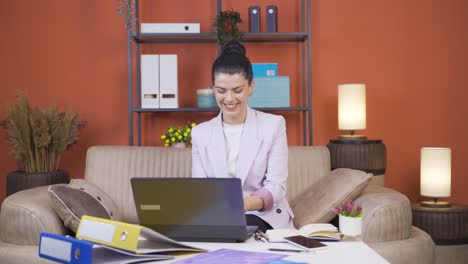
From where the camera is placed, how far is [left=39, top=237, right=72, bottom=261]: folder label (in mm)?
1421

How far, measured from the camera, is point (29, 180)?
3631 millimetres

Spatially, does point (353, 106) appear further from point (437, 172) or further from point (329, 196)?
point (329, 196)

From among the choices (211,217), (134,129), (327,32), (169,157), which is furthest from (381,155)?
(211,217)

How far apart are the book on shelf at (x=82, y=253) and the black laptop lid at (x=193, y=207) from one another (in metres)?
0.23

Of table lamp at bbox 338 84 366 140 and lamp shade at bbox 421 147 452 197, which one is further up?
table lamp at bbox 338 84 366 140

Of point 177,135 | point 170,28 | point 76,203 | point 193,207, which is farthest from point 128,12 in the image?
point 193,207

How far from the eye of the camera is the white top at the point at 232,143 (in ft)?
8.42

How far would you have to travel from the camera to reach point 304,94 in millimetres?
4277

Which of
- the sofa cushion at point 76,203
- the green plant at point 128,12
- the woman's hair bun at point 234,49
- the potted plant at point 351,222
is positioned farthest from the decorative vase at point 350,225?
the green plant at point 128,12

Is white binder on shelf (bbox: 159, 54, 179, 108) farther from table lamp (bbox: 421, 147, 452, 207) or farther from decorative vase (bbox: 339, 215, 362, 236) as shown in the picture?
decorative vase (bbox: 339, 215, 362, 236)

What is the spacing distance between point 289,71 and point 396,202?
1918 mm

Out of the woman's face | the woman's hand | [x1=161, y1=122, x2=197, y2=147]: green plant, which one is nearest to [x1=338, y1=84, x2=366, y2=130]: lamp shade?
[x1=161, y1=122, x2=197, y2=147]: green plant

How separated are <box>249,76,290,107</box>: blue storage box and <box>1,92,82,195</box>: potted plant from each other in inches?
46.8

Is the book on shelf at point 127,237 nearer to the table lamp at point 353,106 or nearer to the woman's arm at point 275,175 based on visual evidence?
the woman's arm at point 275,175
